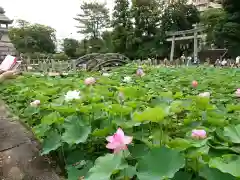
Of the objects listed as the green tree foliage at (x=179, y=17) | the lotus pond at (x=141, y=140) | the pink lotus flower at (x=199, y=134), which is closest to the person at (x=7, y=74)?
the lotus pond at (x=141, y=140)

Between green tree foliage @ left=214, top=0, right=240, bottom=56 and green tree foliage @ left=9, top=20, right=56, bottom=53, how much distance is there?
25.5m

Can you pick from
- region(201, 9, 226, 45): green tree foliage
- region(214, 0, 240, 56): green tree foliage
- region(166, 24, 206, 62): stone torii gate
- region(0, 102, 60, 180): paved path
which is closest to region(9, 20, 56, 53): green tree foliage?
region(166, 24, 206, 62): stone torii gate

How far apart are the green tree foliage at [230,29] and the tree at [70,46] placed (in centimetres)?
2061

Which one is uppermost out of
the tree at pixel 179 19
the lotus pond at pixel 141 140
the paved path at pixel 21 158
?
the tree at pixel 179 19

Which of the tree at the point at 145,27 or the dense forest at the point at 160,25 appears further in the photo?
the tree at the point at 145,27

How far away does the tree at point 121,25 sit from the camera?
26.7 metres

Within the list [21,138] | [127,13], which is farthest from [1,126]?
[127,13]

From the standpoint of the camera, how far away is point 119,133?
36.9 inches

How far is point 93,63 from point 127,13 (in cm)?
1677

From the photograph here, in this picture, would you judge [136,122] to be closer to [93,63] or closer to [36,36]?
[93,63]

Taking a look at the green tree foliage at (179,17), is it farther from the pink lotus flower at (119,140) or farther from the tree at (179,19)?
the pink lotus flower at (119,140)

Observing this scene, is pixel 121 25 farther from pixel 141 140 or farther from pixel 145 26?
pixel 141 140

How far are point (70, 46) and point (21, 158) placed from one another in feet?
121

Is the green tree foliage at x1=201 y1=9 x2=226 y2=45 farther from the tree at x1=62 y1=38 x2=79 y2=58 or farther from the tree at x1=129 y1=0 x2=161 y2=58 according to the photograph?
the tree at x1=62 y1=38 x2=79 y2=58
